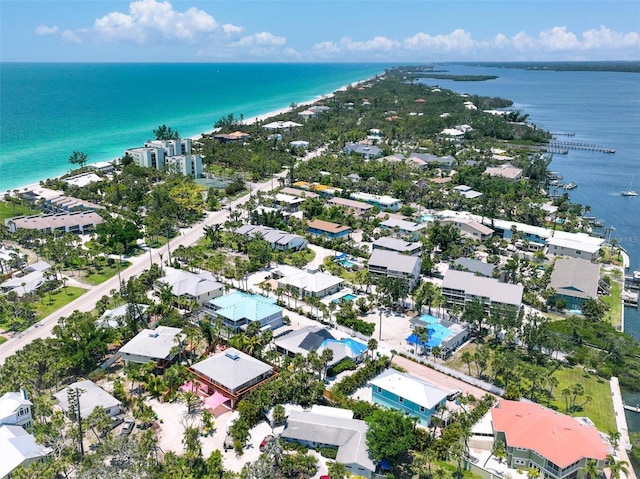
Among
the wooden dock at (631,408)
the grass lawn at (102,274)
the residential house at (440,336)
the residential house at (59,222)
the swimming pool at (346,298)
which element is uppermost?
the residential house at (59,222)

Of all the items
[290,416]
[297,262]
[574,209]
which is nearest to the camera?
[290,416]

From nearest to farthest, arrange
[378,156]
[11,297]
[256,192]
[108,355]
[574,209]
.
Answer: [108,355]
[11,297]
[574,209]
[256,192]
[378,156]

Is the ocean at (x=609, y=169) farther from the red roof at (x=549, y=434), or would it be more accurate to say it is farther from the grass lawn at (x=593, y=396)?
the red roof at (x=549, y=434)

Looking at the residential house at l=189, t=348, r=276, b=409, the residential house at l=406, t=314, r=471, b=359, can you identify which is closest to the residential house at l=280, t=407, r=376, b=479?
the residential house at l=189, t=348, r=276, b=409

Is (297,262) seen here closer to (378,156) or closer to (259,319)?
(259,319)

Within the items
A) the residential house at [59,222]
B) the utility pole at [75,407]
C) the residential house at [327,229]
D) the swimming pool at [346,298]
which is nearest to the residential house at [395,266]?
the swimming pool at [346,298]

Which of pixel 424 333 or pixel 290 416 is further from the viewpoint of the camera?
pixel 424 333

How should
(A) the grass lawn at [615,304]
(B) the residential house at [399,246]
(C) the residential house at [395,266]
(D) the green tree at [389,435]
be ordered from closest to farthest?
(D) the green tree at [389,435] → (A) the grass lawn at [615,304] → (C) the residential house at [395,266] → (B) the residential house at [399,246]

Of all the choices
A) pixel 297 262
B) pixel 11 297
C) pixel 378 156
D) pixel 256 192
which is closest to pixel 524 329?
pixel 297 262
